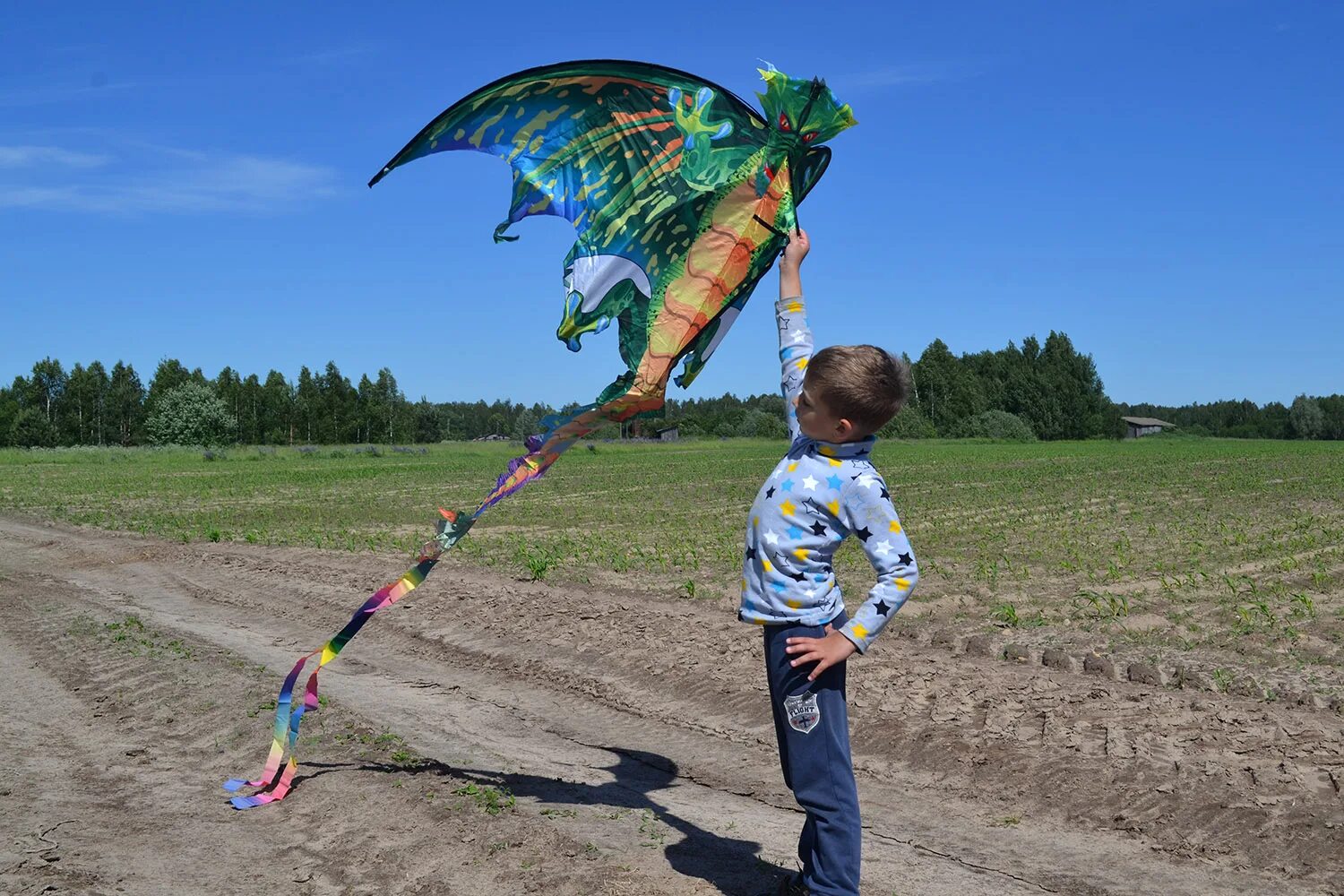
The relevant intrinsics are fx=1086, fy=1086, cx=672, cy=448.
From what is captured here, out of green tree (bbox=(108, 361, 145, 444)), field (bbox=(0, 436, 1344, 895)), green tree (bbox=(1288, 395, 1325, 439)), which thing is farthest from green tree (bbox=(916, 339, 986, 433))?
field (bbox=(0, 436, 1344, 895))

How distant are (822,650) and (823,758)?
39 cm

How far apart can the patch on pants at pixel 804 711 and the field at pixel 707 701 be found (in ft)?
3.55

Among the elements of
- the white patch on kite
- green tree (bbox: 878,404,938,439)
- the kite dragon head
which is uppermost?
green tree (bbox: 878,404,938,439)

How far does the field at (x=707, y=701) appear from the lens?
480cm

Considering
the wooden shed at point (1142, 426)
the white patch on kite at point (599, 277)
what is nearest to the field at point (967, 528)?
the white patch on kite at point (599, 277)

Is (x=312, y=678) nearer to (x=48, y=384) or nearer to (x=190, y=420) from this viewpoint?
(x=190, y=420)

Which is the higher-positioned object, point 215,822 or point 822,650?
point 822,650

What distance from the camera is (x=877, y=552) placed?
3387 millimetres

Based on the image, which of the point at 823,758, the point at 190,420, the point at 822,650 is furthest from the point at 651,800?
the point at 190,420

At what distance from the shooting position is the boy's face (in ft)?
11.4

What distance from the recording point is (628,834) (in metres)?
4.90

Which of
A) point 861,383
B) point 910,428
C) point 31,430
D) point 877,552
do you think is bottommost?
point 877,552

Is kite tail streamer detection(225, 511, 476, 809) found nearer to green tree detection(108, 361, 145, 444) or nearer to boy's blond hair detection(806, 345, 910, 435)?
boy's blond hair detection(806, 345, 910, 435)

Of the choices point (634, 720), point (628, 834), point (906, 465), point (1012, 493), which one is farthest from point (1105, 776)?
point (906, 465)
